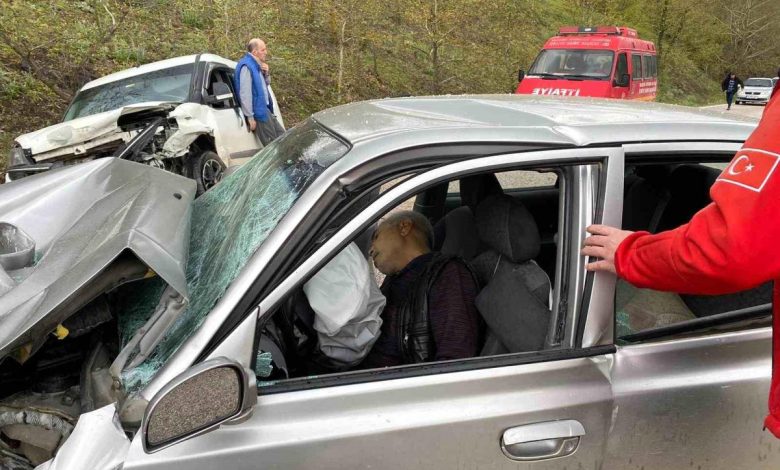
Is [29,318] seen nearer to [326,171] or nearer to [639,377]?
[326,171]

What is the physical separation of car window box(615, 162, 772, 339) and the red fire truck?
11130 millimetres

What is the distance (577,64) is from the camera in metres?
13.9

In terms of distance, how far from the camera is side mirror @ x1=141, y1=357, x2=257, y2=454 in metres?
1.33

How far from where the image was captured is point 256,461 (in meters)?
1.43

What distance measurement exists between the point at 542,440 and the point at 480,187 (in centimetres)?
105

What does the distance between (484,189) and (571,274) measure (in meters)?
0.71

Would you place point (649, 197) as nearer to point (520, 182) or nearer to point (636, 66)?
point (520, 182)

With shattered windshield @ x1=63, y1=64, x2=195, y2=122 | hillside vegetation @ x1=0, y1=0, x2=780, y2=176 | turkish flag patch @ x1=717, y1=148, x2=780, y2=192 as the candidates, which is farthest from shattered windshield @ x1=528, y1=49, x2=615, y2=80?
turkish flag patch @ x1=717, y1=148, x2=780, y2=192

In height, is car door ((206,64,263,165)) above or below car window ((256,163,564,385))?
below

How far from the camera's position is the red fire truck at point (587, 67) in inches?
527

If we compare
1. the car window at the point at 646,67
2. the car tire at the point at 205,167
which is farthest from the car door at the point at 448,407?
the car window at the point at 646,67

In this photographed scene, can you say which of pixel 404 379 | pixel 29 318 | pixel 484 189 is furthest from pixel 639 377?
pixel 29 318

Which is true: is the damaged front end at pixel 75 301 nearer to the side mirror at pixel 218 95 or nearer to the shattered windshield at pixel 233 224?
the shattered windshield at pixel 233 224

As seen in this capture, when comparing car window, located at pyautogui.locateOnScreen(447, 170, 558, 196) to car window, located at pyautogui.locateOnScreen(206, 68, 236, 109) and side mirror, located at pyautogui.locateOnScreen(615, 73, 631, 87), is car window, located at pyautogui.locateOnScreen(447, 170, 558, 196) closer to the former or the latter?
car window, located at pyautogui.locateOnScreen(206, 68, 236, 109)
